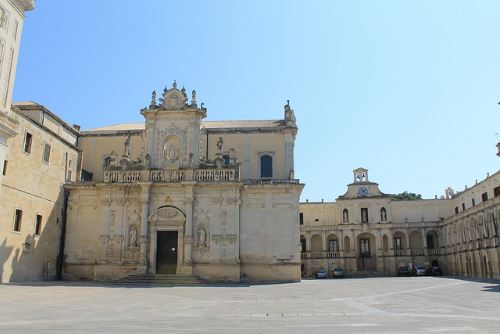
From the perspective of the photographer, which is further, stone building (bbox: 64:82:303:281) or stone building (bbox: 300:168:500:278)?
stone building (bbox: 300:168:500:278)

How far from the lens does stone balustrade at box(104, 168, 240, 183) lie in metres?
34.6

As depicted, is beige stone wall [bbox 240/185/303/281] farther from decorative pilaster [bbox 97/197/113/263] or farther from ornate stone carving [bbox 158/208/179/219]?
decorative pilaster [bbox 97/197/113/263]

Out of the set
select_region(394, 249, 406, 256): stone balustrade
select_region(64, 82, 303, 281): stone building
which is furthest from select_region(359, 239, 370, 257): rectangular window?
select_region(64, 82, 303, 281): stone building

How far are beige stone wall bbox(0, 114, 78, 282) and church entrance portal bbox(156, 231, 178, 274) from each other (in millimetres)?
8245

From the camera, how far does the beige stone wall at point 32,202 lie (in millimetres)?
28344

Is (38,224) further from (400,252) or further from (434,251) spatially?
(434,251)

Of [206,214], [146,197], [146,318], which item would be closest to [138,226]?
[146,197]

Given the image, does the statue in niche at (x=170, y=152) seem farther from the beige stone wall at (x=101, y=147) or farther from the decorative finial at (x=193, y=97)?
the beige stone wall at (x=101, y=147)

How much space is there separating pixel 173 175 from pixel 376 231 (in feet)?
120

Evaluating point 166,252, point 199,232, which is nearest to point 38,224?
point 166,252

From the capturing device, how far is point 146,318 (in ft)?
38.1

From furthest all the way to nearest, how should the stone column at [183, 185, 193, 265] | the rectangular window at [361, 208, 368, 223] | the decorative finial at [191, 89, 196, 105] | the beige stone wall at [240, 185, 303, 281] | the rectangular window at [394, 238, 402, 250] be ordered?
the rectangular window at [394, 238, 402, 250], the rectangular window at [361, 208, 368, 223], the decorative finial at [191, 89, 196, 105], the beige stone wall at [240, 185, 303, 281], the stone column at [183, 185, 193, 265]

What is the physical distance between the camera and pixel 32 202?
102ft

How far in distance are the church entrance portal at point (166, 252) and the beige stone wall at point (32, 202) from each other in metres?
8.24
